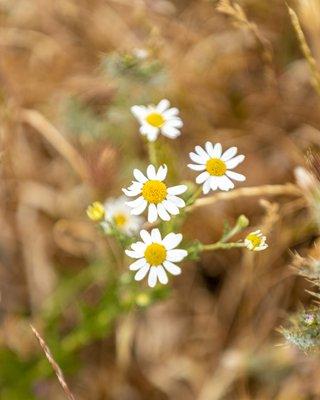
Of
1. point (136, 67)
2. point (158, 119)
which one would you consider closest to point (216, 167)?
point (158, 119)

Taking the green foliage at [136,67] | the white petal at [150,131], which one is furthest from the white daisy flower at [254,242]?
Result: the green foliage at [136,67]

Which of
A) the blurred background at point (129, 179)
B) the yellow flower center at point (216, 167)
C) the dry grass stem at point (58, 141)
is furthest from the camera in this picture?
the dry grass stem at point (58, 141)

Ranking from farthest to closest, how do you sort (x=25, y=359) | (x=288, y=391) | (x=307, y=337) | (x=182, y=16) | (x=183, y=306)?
(x=182, y=16) < (x=183, y=306) < (x=25, y=359) < (x=288, y=391) < (x=307, y=337)

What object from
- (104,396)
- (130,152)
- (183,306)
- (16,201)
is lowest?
(104,396)

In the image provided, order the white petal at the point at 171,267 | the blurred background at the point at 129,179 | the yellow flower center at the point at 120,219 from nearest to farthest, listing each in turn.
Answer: the white petal at the point at 171,267
the yellow flower center at the point at 120,219
the blurred background at the point at 129,179

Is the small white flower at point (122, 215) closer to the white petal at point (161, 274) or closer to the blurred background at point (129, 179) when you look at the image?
the blurred background at point (129, 179)

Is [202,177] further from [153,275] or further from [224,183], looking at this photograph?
[153,275]

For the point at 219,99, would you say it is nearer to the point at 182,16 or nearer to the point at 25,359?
the point at 182,16

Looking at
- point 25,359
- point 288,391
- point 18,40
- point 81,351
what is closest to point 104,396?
point 81,351
